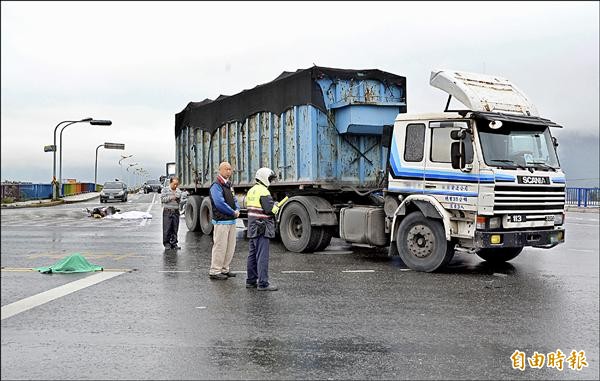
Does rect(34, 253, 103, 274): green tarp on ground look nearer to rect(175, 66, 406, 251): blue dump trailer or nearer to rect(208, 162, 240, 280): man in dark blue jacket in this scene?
rect(208, 162, 240, 280): man in dark blue jacket

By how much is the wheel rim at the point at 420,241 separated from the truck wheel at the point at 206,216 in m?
8.51

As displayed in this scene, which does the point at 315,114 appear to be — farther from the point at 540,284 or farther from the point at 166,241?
the point at 540,284

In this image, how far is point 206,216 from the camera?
57.6ft

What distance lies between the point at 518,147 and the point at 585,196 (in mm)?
28302

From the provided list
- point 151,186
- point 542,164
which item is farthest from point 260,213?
point 151,186

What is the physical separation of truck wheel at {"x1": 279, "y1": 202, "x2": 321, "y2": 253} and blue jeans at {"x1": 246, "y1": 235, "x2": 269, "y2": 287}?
3.68 metres

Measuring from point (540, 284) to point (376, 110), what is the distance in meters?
4.91

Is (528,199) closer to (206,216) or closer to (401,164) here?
(401,164)

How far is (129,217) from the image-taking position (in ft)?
81.4

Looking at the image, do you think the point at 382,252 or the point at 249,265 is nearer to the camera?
the point at 249,265

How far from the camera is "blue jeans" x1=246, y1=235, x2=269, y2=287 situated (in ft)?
27.1

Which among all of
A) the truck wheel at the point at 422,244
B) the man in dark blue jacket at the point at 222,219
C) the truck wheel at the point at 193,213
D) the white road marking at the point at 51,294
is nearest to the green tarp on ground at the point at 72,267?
the white road marking at the point at 51,294

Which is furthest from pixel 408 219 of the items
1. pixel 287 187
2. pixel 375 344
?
pixel 375 344

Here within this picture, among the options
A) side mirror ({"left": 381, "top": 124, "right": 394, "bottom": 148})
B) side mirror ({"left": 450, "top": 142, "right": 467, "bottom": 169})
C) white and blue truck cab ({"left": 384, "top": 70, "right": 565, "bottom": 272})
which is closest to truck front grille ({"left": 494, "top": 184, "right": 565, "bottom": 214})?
white and blue truck cab ({"left": 384, "top": 70, "right": 565, "bottom": 272})
